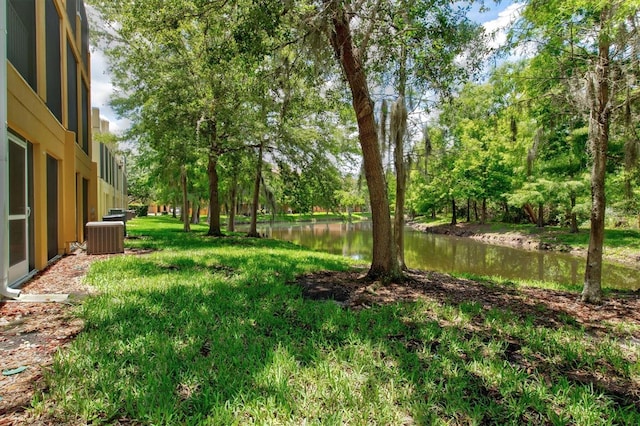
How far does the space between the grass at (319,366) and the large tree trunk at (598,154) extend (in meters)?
1.73

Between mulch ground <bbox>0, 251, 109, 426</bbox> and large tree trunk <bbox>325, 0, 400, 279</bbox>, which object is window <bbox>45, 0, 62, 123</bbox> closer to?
mulch ground <bbox>0, 251, 109, 426</bbox>

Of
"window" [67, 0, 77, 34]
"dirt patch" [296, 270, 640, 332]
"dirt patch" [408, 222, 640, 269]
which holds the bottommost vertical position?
"dirt patch" [408, 222, 640, 269]

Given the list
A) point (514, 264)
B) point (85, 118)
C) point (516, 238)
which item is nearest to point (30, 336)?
point (85, 118)

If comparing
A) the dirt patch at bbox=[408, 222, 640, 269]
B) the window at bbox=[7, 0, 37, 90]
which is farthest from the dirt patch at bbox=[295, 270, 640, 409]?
the dirt patch at bbox=[408, 222, 640, 269]

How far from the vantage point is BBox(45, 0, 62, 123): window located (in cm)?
717

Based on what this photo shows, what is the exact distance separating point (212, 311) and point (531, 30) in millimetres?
6730

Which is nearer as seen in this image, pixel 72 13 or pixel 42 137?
pixel 42 137

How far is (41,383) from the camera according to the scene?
230 cm

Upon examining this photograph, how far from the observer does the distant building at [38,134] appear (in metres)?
4.88

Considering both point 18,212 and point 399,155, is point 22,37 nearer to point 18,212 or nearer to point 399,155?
point 18,212

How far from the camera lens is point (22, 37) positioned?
19.0 ft

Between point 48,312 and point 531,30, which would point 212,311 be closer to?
point 48,312

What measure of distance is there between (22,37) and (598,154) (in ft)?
29.7

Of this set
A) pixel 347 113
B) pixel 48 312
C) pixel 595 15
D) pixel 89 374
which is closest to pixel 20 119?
pixel 48 312
